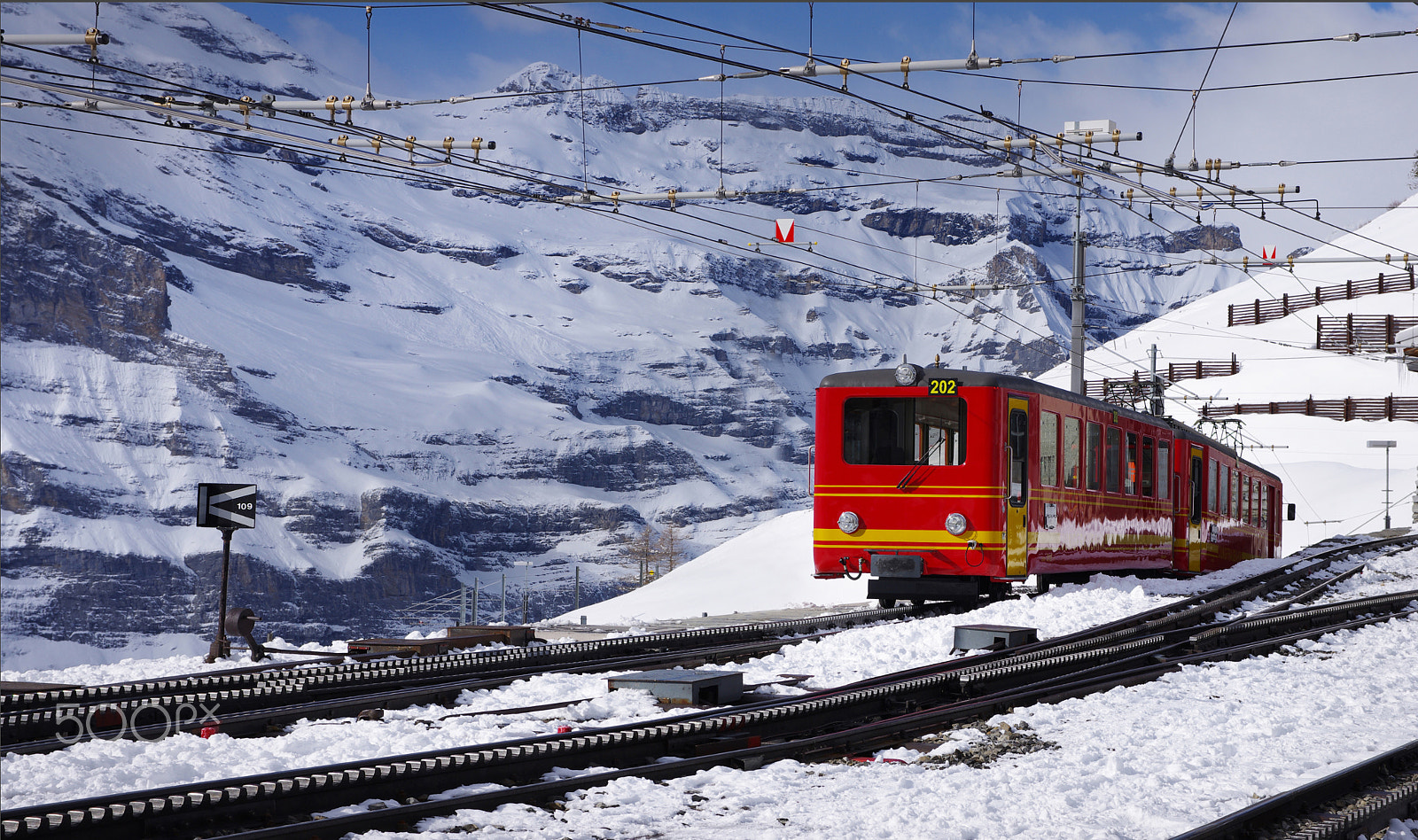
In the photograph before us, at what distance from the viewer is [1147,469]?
69.4 ft

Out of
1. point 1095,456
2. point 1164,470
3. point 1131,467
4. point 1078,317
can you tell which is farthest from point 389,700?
point 1078,317

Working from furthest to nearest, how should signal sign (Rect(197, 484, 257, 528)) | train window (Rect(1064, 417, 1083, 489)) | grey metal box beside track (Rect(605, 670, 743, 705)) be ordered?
train window (Rect(1064, 417, 1083, 489))
signal sign (Rect(197, 484, 257, 528))
grey metal box beside track (Rect(605, 670, 743, 705))

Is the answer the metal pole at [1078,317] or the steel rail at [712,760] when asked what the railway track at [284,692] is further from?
the metal pole at [1078,317]

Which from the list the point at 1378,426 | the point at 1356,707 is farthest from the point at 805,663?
the point at 1378,426

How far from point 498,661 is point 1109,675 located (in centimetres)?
475

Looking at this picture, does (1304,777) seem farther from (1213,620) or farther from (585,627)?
(585,627)

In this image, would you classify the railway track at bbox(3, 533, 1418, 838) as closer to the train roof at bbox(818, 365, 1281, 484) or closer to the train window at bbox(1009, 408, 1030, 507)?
the train window at bbox(1009, 408, 1030, 507)

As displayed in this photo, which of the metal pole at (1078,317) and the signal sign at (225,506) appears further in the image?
the metal pole at (1078,317)

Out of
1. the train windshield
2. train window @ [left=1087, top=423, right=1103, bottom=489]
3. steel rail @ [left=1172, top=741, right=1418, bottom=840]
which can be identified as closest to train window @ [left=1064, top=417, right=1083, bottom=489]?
train window @ [left=1087, top=423, right=1103, bottom=489]

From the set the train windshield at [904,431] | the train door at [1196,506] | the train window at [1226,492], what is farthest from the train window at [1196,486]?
the train windshield at [904,431]

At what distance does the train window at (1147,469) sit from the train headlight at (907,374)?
21.3ft

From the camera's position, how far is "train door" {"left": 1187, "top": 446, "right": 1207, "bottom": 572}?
23.9 m

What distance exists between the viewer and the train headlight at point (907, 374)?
51.8 ft

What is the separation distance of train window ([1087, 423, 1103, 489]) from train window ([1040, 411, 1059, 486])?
51.2 inches
